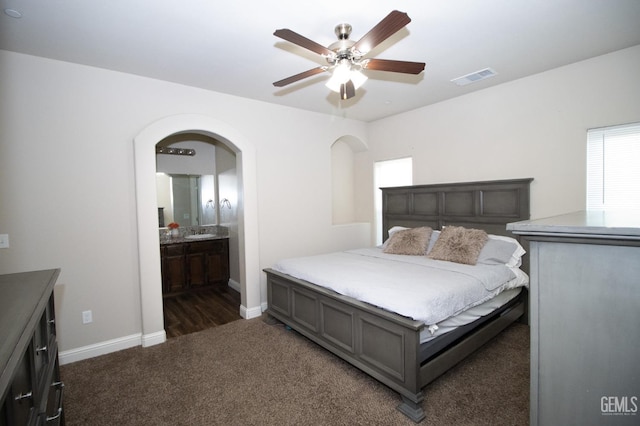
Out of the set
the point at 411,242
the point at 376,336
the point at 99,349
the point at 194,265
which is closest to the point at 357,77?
the point at 376,336

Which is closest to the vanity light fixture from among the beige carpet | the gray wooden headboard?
the beige carpet

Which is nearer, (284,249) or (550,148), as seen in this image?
(550,148)

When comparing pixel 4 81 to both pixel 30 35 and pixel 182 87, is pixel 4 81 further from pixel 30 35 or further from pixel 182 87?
pixel 182 87

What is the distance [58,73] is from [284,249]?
118 inches

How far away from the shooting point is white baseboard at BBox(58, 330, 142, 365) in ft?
9.30

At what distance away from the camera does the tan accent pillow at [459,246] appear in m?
3.27

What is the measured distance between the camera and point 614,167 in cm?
292

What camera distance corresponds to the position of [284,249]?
4.27 meters

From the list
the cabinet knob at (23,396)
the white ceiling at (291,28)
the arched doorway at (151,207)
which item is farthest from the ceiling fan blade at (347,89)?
the cabinet knob at (23,396)

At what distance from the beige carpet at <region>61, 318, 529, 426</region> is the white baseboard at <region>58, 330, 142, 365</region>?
0.07m

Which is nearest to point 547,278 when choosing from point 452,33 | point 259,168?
point 452,33

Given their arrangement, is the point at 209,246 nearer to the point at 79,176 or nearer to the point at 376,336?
the point at 79,176

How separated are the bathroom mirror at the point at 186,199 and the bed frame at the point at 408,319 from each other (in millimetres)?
2529

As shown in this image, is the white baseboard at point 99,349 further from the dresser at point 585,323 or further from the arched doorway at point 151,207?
the dresser at point 585,323
